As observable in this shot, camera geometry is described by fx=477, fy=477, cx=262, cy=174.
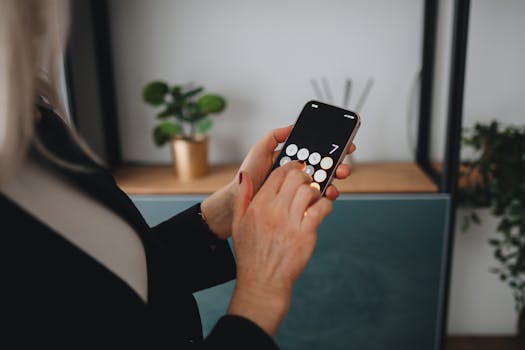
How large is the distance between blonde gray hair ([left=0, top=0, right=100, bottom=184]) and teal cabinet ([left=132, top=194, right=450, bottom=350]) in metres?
0.99

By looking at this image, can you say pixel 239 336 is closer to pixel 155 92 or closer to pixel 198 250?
pixel 198 250

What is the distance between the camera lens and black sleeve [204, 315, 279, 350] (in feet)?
1.62

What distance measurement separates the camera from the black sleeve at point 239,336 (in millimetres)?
493

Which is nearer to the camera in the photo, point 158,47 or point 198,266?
point 198,266

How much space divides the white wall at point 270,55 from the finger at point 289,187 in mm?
1105

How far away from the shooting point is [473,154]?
1606 millimetres

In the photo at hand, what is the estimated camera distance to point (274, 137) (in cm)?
83

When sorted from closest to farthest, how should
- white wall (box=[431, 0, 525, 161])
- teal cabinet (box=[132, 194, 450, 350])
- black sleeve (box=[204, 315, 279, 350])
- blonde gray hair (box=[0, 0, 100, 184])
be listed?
blonde gray hair (box=[0, 0, 100, 184]) < black sleeve (box=[204, 315, 279, 350]) < teal cabinet (box=[132, 194, 450, 350]) < white wall (box=[431, 0, 525, 161])

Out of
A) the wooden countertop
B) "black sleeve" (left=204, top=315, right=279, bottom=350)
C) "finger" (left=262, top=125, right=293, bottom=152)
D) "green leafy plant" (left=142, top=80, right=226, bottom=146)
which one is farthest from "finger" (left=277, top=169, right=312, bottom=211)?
the wooden countertop

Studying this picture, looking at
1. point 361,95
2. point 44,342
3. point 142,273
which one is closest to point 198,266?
point 142,273

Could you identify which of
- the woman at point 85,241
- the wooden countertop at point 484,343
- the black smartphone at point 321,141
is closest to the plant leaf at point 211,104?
the black smartphone at point 321,141

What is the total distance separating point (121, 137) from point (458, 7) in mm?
1161

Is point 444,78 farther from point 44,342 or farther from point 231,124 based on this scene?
point 44,342

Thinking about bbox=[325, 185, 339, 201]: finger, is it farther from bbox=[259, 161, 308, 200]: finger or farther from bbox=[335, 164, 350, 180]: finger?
bbox=[259, 161, 308, 200]: finger
